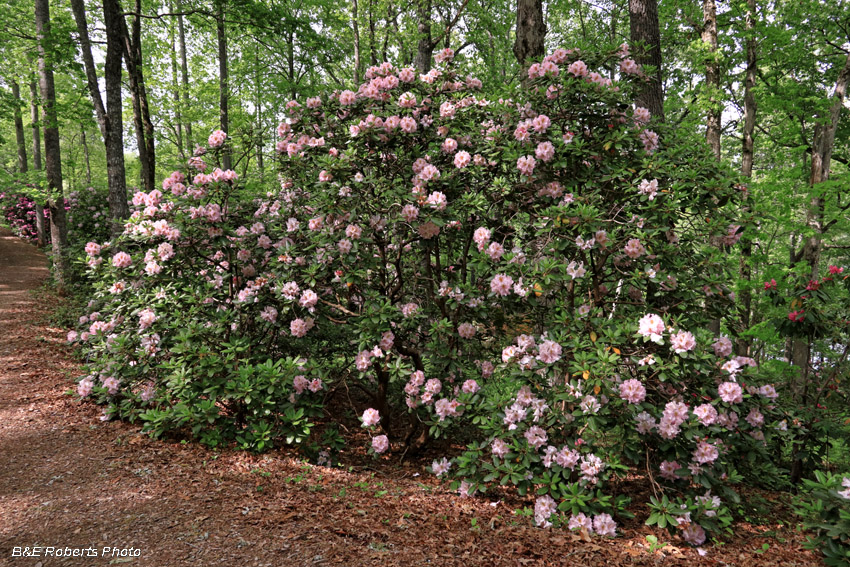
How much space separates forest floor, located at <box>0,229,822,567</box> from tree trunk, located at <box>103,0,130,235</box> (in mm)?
4182

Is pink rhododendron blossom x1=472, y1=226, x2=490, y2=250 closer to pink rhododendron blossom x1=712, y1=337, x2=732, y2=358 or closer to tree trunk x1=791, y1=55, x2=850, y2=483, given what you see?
pink rhododendron blossom x1=712, y1=337, x2=732, y2=358

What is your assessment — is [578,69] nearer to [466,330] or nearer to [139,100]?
[466,330]

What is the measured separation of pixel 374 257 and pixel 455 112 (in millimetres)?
1494

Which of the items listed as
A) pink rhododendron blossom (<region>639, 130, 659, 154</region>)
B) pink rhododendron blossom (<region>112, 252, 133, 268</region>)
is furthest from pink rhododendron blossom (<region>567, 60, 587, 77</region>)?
pink rhododendron blossom (<region>112, 252, 133, 268</region>)

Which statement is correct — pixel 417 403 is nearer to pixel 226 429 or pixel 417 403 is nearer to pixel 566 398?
pixel 566 398

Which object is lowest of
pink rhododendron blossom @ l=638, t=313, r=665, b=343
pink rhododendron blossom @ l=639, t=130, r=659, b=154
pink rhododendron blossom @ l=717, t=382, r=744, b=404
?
pink rhododendron blossom @ l=717, t=382, r=744, b=404

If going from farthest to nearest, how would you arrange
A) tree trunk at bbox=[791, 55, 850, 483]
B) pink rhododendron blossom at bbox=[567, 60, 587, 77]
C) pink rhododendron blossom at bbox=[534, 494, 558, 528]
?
1. tree trunk at bbox=[791, 55, 850, 483]
2. pink rhododendron blossom at bbox=[567, 60, 587, 77]
3. pink rhododendron blossom at bbox=[534, 494, 558, 528]

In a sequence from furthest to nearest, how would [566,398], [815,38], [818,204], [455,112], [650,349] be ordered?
[815,38]
[818,204]
[455,112]
[650,349]
[566,398]

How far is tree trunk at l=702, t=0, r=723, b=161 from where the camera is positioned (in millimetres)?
8328

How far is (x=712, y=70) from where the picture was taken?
8906mm

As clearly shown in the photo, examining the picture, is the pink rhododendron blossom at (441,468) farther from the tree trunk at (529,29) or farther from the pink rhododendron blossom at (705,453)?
the tree trunk at (529,29)

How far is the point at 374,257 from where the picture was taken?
390 cm

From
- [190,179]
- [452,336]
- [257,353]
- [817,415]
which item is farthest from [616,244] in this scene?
[190,179]

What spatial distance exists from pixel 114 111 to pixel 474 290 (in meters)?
6.82
